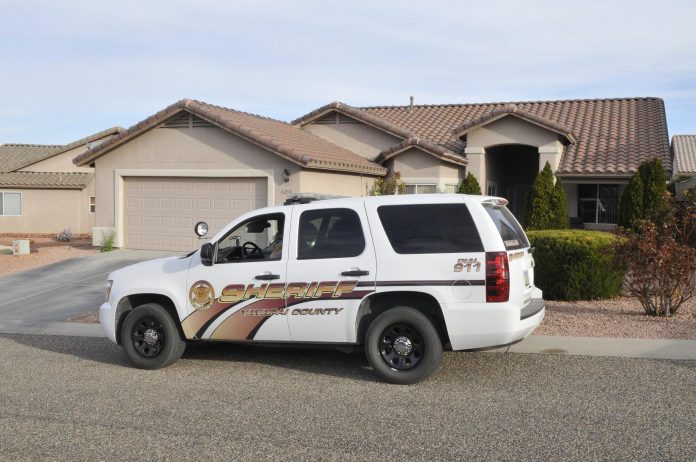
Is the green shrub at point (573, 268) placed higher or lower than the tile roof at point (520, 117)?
lower

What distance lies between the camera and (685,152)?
48094mm

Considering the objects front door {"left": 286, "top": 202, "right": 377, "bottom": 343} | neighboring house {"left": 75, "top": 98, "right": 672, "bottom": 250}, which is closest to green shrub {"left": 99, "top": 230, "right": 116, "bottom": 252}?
neighboring house {"left": 75, "top": 98, "right": 672, "bottom": 250}

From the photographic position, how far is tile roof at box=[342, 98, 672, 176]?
22.5 meters

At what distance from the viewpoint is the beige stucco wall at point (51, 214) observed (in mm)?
34812

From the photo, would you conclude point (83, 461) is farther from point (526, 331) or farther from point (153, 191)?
point (153, 191)

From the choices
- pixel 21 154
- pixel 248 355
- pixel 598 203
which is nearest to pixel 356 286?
pixel 248 355

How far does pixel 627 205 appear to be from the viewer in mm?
20328

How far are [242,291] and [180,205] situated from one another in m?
12.0

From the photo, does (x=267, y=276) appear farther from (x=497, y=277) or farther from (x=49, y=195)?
(x=49, y=195)

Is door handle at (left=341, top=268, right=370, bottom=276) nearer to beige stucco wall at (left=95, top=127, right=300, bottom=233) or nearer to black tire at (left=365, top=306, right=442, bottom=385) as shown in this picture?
black tire at (left=365, top=306, right=442, bottom=385)

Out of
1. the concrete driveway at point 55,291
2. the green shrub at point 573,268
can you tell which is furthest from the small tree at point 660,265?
the concrete driveway at point 55,291

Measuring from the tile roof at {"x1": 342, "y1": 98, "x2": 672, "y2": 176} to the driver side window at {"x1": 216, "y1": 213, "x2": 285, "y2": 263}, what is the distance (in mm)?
14339

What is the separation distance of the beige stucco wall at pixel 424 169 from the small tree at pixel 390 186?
0.39 meters

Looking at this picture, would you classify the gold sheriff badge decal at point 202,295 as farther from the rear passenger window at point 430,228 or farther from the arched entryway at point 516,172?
the arched entryway at point 516,172
